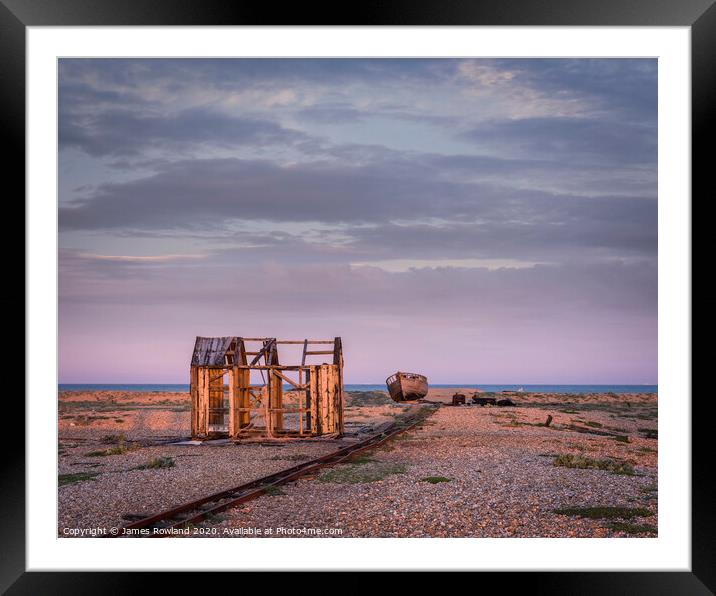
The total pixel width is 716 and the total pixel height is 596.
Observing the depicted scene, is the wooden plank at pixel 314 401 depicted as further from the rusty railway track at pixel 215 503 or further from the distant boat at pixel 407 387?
the distant boat at pixel 407 387

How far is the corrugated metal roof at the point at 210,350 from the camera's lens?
26134mm

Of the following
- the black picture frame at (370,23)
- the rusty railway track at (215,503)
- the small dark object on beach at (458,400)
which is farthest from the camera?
the small dark object on beach at (458,400)

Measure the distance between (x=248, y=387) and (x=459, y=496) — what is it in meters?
14.2

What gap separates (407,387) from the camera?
5722 centimetres

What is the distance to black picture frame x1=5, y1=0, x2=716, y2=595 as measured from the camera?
9117 mm

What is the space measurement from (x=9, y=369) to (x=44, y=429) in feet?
3.43

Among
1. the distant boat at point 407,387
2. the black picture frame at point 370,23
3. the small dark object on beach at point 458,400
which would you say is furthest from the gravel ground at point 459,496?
the distant boat at point 407,387

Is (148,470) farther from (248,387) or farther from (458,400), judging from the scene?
(458,400)

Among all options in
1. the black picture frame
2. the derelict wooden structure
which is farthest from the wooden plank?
the black picture frame

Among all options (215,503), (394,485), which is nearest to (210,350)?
(394,485)

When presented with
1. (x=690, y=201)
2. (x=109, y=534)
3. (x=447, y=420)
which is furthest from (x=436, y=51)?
(x=447, y=420)

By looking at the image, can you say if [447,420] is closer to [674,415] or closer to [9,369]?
[674,415]

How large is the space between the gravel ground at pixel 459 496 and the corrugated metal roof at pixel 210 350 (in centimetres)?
756

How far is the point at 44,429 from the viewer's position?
9.73 metres
